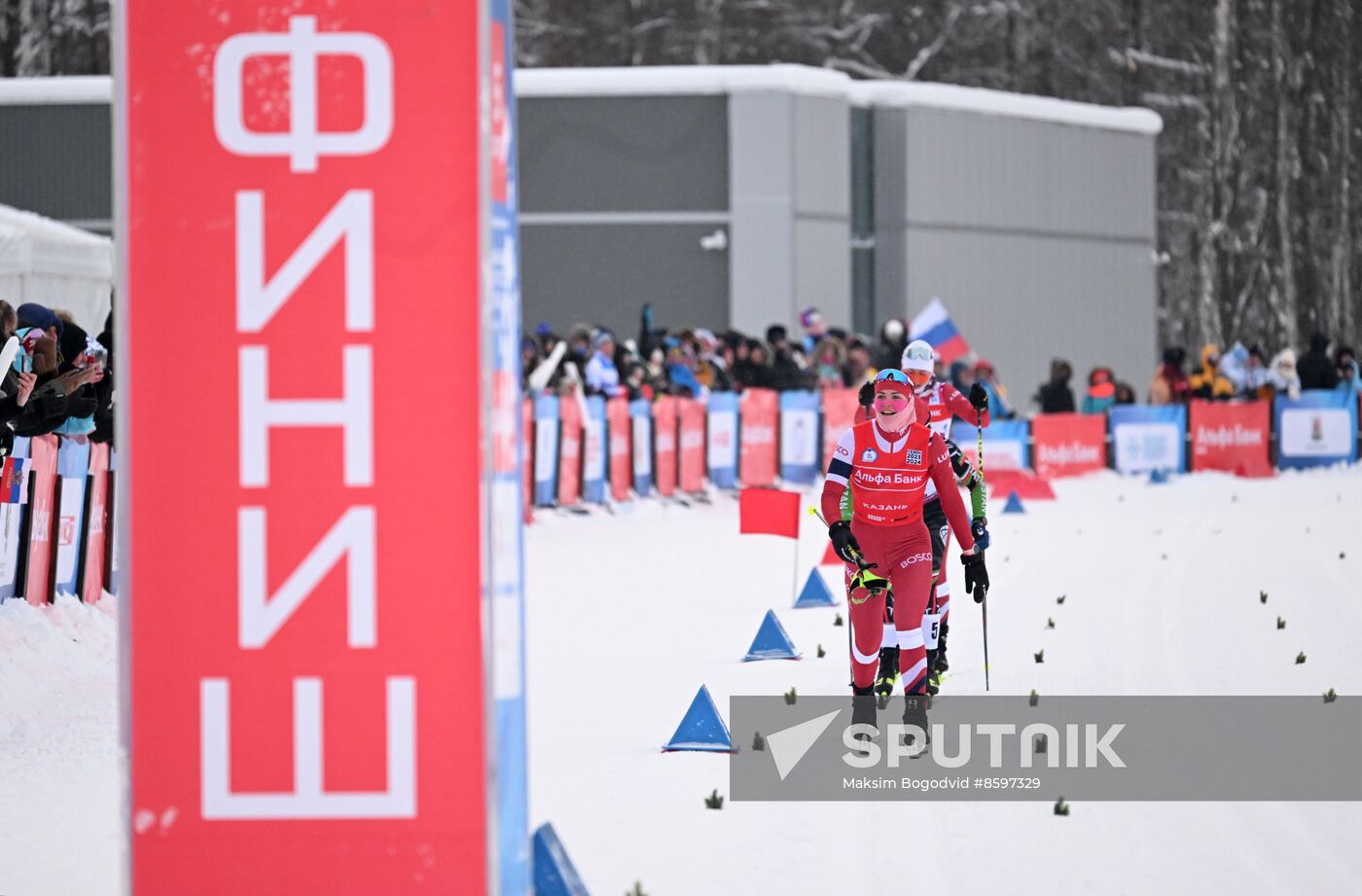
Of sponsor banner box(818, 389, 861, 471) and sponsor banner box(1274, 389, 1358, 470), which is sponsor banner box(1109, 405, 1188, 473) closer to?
sponsor banner box(1274, 389, 1358, 470)

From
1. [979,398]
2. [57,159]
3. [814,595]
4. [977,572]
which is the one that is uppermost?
[57,159]

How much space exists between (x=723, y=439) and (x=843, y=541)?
1521 centimetres

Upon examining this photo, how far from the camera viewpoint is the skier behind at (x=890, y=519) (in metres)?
8.80

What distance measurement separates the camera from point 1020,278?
3575 centimetres

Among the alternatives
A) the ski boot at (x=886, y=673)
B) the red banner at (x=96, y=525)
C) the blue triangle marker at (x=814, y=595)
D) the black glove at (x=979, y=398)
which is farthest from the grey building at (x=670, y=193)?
the ski boot at (x=886, y=673)

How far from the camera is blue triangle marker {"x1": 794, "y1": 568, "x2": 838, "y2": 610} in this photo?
549 inches

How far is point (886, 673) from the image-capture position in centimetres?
919

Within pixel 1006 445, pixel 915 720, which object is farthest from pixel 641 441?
pixel 915 720

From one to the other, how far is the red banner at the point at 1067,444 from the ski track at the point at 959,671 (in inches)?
205

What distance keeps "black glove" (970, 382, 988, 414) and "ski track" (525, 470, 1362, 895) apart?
1.38 m

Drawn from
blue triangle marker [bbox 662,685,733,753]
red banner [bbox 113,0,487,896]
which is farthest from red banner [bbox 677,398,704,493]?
red banner [bbox 113,0,487,896]

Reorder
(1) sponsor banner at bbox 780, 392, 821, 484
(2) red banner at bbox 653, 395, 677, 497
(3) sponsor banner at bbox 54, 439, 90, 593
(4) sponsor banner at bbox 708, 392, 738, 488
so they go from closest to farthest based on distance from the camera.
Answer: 1. (3) sponsor banner at bbox 54, 439, 90, 593
2. (2) red banner at bbox 653, 395, 677, 497
3. (4) sponsor banner at bbox 708, 392, 738, 488
4. (1) sponsor banner at bbox 780, 392, 821, 484

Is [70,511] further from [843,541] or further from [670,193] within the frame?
[670,193]

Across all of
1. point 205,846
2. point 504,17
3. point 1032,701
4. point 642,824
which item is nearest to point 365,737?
point 205,846
